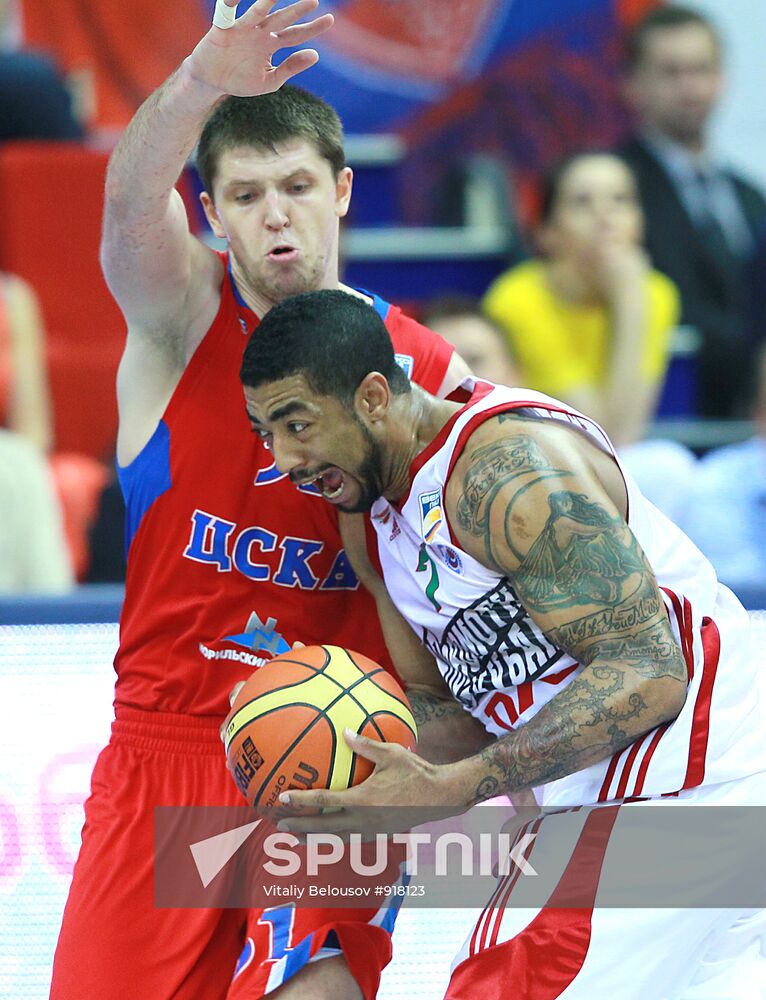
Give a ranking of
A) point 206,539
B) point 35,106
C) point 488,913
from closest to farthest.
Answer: point 488,913, point 206,539, point 35,106

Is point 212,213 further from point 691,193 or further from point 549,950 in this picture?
point 691,193

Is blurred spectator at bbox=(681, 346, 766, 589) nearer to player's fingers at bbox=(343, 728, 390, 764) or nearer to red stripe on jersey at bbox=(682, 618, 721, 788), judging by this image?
red stripe on jersey at bbox=(682, 618, 721, 788)

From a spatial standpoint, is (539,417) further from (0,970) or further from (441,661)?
(0,970)

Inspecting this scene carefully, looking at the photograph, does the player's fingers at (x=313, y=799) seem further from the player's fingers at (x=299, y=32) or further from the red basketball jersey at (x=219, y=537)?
the player's fingers at (x=299, y=32)

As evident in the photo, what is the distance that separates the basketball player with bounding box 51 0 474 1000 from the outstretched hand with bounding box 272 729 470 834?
444 mm

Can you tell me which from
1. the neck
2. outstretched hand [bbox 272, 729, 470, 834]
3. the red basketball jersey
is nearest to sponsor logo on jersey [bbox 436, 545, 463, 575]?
the neck

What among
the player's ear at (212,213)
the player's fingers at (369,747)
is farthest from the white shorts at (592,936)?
the player's ear at (212,213)

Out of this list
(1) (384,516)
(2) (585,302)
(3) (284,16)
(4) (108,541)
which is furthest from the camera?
(2) (585,302)

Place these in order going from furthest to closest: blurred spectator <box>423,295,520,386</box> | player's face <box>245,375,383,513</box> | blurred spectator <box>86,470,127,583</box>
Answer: blurred spectator <box>86,470,127,583</box>, blurred spectator <box>423,295,520,386</box>, player's face <box>245,375,383,513</box>

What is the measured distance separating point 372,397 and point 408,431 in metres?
0.13

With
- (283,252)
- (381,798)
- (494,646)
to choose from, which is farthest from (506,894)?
(283,252)

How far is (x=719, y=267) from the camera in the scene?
7816 millimetres

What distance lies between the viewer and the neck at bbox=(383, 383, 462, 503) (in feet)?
11.6

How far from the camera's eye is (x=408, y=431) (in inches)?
139
